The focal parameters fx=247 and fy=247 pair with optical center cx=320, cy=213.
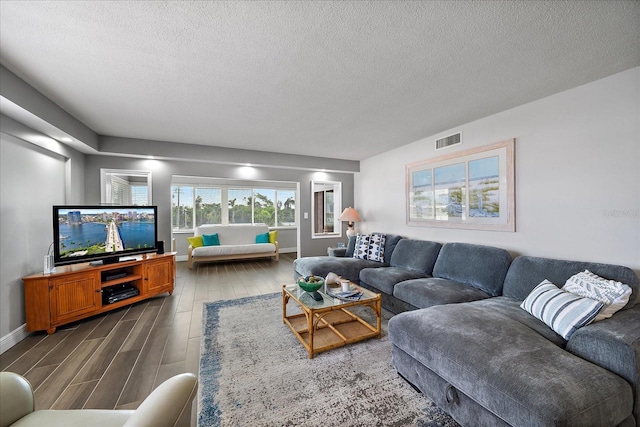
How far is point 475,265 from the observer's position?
2.77m

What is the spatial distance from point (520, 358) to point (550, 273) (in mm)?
1338

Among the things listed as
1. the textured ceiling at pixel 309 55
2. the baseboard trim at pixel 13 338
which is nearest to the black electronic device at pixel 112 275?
the baseboard trim at pixel 13 338

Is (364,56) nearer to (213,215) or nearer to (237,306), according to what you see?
(237,306)

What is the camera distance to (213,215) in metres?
7.28

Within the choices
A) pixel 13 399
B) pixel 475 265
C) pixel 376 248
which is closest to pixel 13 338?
pixel 13 399

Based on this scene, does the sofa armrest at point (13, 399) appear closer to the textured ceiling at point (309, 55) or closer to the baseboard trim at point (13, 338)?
the textured ceiling at point (309, 55)

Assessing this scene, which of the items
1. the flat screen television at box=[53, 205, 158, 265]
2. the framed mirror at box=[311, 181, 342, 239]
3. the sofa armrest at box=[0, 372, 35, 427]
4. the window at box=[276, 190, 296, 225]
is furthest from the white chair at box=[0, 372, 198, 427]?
the window at box=[276, 190, 296, 225]

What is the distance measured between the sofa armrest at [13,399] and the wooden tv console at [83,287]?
2093mm

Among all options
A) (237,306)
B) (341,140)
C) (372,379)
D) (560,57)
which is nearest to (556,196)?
(560,57)

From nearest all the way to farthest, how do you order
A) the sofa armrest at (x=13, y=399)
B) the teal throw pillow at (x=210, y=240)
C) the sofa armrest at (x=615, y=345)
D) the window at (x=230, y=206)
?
the sofa armrest at (x=13, y=399) → the sofa armrest at (x=615, y=345) → the teal throw pillow at (x=210, y=240) → the window at (x=230, y=206)

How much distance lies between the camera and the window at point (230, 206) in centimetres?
695

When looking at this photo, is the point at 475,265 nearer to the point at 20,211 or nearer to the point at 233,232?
the point at 20,211

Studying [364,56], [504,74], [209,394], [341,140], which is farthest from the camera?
[341,140]

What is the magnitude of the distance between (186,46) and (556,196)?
11.3 ft
